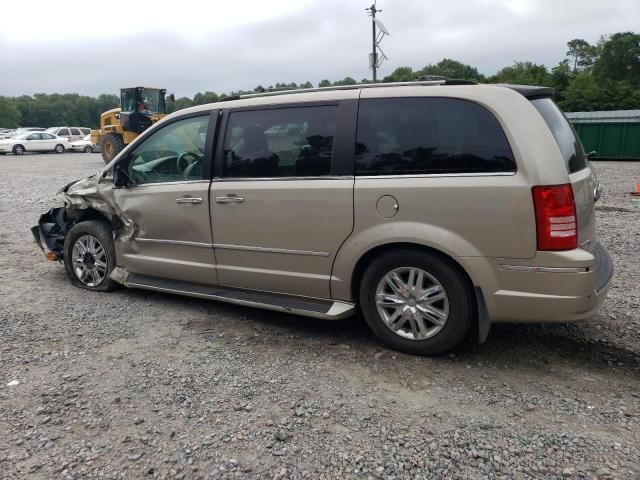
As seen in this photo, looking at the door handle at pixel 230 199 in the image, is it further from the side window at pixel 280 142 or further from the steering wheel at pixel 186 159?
the steering wheel at pixel 186 159

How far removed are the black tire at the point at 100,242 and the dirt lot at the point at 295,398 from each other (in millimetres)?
364

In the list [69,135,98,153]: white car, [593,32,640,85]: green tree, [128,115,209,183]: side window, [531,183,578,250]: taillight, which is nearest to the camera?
[531,183,578,250]: taillight

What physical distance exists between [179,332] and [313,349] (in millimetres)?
1114

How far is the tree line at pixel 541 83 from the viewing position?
33.9 metres

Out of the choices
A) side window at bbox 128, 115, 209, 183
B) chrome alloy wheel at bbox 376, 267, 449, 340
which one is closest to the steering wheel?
side window at bbox 128, 115, 209, 183

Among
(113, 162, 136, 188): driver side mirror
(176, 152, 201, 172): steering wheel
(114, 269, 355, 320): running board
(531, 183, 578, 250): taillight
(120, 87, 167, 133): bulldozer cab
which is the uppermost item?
(120, 87, 167, 133): bulldozer cab

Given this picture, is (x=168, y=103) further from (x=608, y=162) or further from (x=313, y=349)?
(x=313, y=349)

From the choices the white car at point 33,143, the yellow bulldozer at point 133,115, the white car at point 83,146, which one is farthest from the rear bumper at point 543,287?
the white car at point 83,146

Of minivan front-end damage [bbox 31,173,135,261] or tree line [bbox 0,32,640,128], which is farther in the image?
tree line [bbox 0,32,640,128]

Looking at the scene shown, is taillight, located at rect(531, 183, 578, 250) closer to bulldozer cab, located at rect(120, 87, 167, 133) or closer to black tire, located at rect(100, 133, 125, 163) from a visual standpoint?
bulldozer cab, located at rect(120, 87, 167, 133)

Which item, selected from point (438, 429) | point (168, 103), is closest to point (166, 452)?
point (438, 429)

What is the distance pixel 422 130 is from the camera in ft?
12.0

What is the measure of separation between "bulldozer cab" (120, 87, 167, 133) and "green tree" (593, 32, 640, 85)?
44.0m

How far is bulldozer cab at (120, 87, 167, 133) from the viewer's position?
20406 mm
